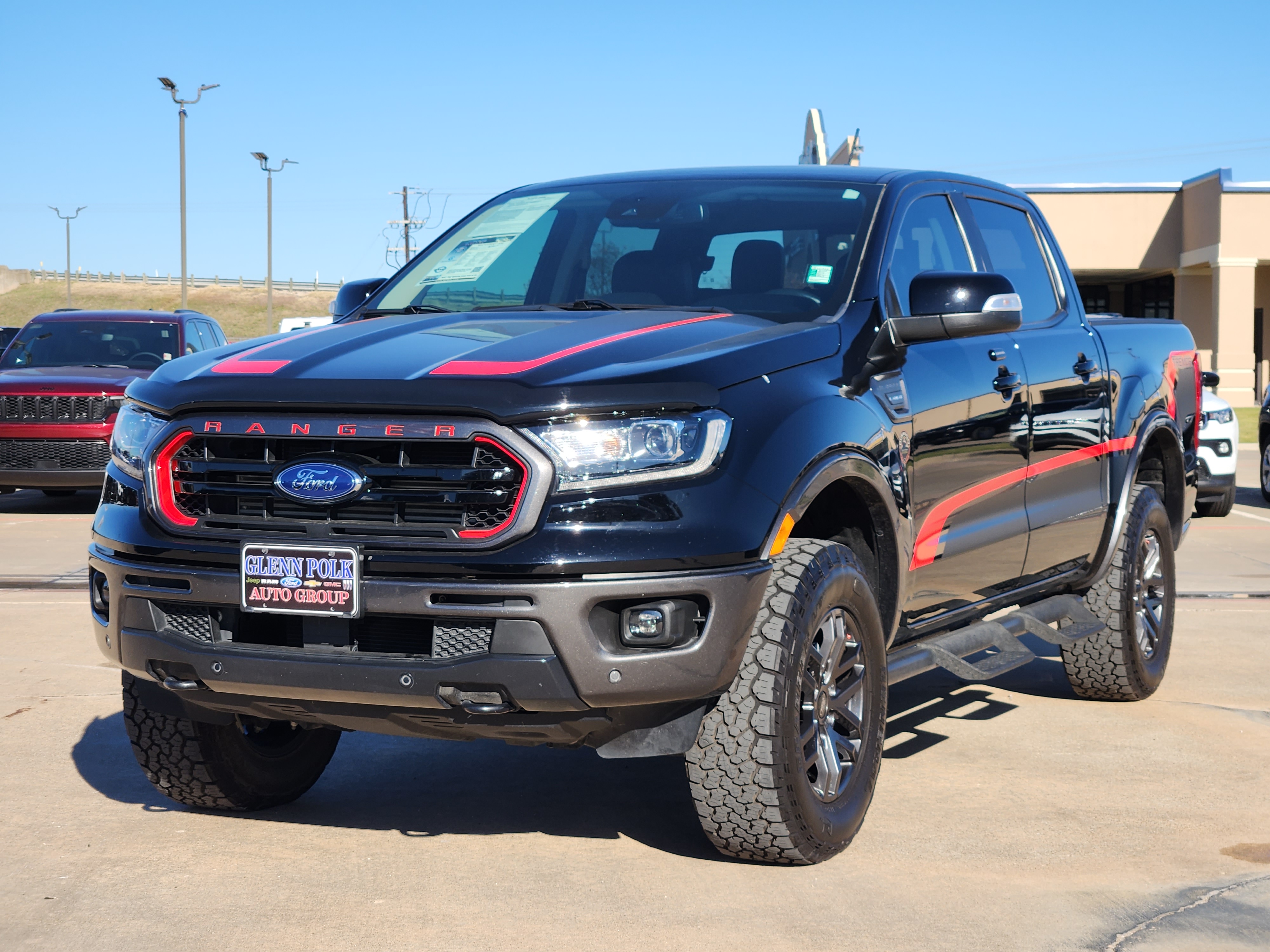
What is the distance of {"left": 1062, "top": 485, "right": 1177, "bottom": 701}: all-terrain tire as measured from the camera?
6008 mm

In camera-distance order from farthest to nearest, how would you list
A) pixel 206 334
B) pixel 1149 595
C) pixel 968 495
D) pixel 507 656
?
pixel 206 334 < pixel 1149 595 < pixel 968 495 < pixel 507 656

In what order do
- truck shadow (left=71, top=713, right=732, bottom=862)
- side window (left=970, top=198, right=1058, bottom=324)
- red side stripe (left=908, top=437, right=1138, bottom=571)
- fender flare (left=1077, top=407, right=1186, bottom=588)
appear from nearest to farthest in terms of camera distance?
truck shadow (left=71, top=713, right=732, bottom=862), red side stripe (left=908, top=437, right=1138, bottom=571), side window (left=970, top=198, right=1058, bottom=324), fender flare (left=1077, top=407, right=1186, bottom=588)

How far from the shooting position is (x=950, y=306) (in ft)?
14.3

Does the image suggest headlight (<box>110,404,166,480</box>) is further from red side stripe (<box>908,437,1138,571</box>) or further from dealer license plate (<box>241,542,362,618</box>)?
red side stripe (<box>908,437,1138,571</box>)

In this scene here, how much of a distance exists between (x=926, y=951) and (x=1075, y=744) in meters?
2.29

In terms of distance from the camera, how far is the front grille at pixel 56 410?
12.6 meters

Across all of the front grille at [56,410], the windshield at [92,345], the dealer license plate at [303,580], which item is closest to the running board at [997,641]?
the dealer license plate at [303,580]

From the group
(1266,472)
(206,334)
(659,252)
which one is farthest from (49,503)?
(1266,472)

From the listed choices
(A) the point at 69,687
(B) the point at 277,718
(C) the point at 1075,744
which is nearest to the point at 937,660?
(C) the point at 1075,744

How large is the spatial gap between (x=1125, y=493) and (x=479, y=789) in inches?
116

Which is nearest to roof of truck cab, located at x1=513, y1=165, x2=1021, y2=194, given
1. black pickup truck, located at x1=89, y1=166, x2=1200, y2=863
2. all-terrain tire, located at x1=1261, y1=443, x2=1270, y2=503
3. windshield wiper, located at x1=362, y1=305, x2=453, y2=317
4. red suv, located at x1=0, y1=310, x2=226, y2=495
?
black pickup truck, located at x1=89, y1=166, x2=1200, y2=863

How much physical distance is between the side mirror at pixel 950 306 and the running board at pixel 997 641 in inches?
38.0

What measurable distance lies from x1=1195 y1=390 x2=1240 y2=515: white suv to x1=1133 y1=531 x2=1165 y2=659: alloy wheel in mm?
6416

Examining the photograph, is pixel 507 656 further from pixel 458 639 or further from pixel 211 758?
pixel 211 758
